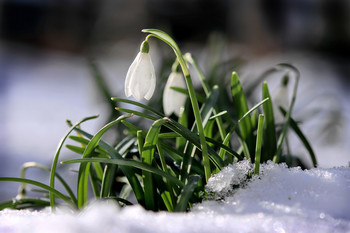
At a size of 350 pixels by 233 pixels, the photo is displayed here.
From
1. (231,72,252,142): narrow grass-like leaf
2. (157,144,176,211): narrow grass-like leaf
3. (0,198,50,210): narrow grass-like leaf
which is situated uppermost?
(231,72,252,142): narrow grass-like leaf

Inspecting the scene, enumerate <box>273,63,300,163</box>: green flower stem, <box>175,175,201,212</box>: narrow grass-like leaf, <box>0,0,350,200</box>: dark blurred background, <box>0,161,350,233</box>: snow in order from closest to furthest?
1. <box>0,161,350,233</box>: snow
2. <box>175,175,201,212</box>: narrow grass-like leaf
3. <box>273,63,300,163</box>: green flower stem
4. <box>0,0,350,200</box>: dark blurred background

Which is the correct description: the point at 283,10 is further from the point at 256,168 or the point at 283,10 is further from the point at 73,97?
the point at 256,168

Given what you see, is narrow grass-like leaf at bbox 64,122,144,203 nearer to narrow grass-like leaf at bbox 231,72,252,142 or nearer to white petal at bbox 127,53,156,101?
white petal at bbox 127,53,156,101

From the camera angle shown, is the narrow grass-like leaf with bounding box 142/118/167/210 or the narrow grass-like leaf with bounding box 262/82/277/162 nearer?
the narrow grass-like leaf with bounding box 142/118/167/210

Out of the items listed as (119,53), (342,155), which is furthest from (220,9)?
(342,155)

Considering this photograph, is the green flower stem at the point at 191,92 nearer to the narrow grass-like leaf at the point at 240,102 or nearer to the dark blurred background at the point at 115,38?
the narrow grass-like leaf at the point at 240,102

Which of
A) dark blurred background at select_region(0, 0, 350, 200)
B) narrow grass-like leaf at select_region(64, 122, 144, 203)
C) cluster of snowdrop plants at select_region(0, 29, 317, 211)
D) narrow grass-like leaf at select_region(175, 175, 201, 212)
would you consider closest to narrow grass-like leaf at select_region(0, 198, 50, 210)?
cluster of snowdrop plants at select_region(0, 29, 317, 211)

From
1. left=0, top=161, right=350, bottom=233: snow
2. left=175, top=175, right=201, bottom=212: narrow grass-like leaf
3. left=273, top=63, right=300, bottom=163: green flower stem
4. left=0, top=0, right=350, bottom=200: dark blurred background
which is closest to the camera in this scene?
left=0, top=161, right=350, bottom=233: snow
